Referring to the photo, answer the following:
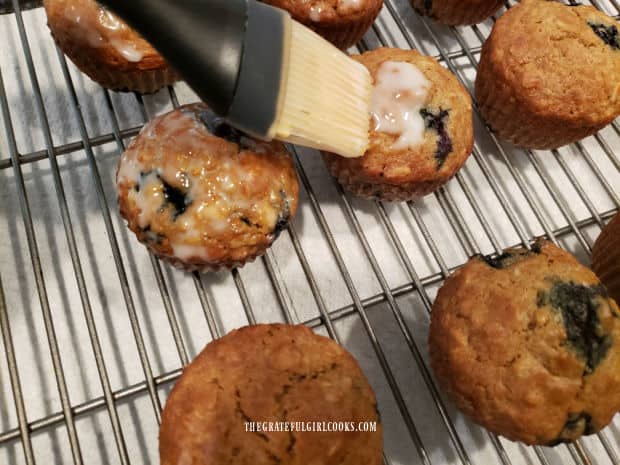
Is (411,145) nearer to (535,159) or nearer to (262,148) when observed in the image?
(262,148)

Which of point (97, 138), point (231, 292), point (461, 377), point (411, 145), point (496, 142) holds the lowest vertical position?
point (231, 292)

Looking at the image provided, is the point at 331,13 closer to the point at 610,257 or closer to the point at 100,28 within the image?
the point at 100,28

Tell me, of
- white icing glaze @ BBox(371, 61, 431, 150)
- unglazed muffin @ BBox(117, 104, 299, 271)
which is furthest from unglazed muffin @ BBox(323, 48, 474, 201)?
unglazed muffin @ BBox(117, 104, 299, 271)

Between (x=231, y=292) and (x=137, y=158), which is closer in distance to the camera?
(x=137, y=158)

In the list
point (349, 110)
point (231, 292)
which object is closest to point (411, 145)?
point (349, 110)

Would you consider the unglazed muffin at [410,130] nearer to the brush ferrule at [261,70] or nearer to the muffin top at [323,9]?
the muffin top at [323,9]

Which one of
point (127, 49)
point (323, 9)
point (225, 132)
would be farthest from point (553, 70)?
point (127, 49)

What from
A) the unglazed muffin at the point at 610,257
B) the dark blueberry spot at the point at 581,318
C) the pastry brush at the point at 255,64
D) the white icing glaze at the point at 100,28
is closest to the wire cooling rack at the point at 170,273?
the unglazed muffin at the point at 610,257
